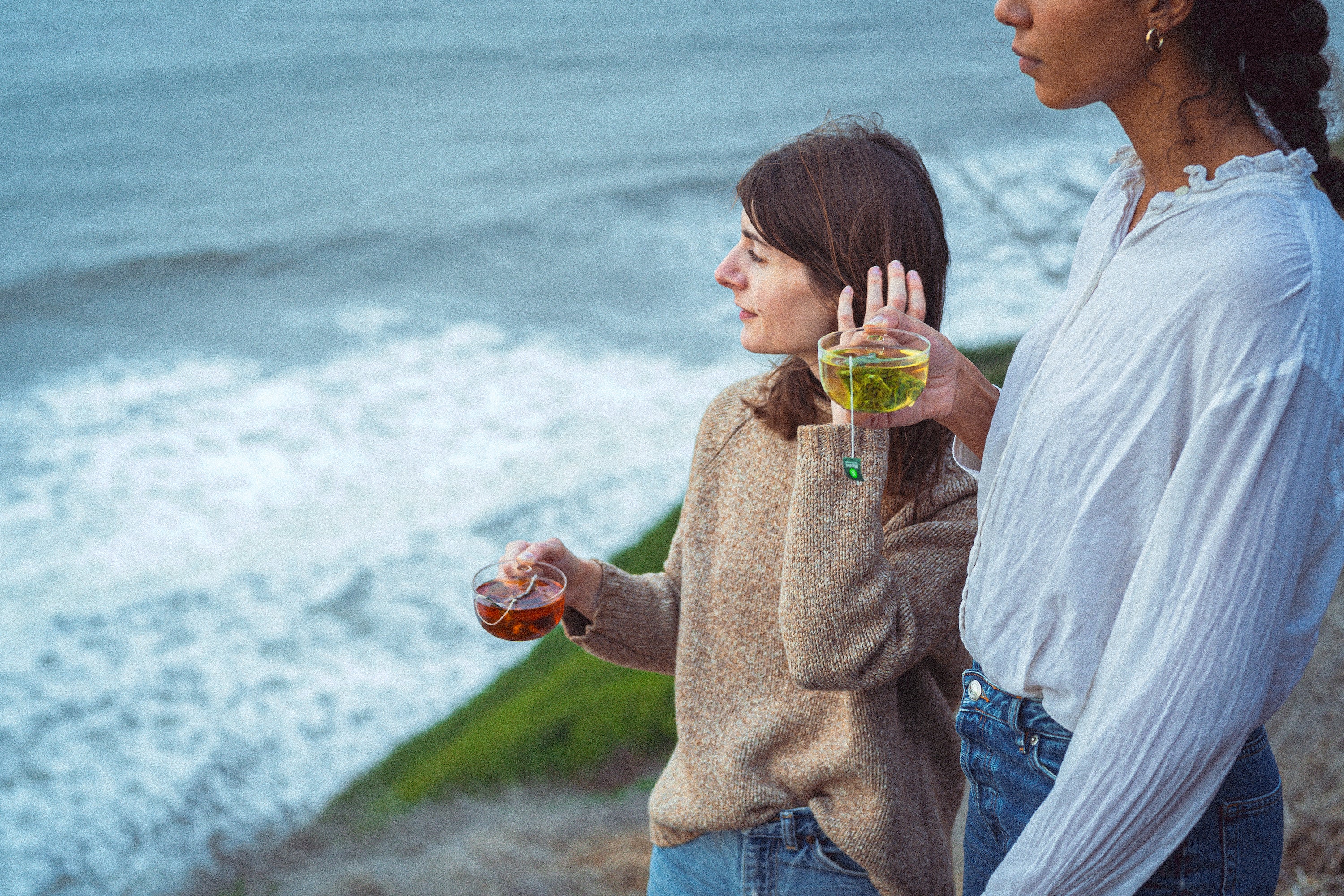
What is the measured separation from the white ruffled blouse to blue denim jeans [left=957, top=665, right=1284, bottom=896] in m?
0.08

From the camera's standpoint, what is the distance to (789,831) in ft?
6.27

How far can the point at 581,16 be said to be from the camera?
2964cm

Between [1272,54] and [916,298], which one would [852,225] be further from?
[1272,54]

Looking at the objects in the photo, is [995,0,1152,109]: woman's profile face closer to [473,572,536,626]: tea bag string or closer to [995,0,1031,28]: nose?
[995,0,1031,28]: nose

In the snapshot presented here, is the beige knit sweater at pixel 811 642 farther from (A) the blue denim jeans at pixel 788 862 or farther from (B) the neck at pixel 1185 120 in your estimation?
(B) the neck at pixel 1185 120

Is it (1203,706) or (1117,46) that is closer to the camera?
(1203,706)

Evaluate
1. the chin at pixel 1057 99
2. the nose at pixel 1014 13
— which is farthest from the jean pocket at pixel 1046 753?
the nose at pixel 1014 13

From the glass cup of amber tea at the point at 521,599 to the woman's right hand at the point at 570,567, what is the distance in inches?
0.7

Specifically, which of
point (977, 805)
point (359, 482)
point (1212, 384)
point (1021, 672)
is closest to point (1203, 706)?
point (1021, 672)

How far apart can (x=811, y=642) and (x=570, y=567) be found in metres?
0.59

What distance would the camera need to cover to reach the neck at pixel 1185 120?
1351 millimetres

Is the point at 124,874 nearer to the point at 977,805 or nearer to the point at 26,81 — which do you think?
the point at 977,805

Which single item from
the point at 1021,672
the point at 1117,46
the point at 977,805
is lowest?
the point at 977,805

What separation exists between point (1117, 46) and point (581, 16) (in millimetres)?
A: 30367
